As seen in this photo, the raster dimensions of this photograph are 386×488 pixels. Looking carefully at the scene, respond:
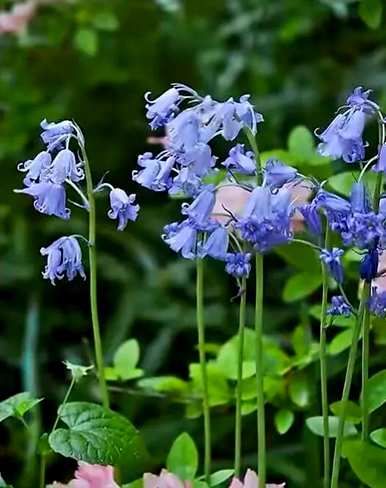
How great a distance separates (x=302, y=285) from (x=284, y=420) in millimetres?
108

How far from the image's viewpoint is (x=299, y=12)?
1.23m

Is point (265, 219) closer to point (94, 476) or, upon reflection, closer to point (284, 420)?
point (94, 476)

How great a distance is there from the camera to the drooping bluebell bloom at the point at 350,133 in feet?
1.69

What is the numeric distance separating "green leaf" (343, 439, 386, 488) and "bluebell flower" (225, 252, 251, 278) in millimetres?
130

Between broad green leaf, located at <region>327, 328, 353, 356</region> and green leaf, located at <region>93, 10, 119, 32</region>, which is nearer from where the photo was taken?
broad green leaf, located at <region>327, 328, 353, 356</region>

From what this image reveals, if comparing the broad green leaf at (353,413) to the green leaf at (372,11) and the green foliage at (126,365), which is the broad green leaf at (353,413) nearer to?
the green foliage at (126,365)

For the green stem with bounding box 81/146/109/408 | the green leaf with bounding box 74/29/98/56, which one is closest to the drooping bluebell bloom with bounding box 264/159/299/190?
the green stem with bounding box 81/146/109/408

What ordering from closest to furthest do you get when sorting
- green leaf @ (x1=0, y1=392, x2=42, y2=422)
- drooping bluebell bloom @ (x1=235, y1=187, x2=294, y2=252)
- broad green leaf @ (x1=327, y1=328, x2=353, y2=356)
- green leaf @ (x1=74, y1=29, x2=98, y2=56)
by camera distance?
drooping bluebell bloom @ (x1=235, y1=187, x2=294, y2=252)
green leaf @ (x1=0, y1=392, x2=42, y2=422)
broad green leaf @ (x1=327, y1=328, x2=353, y2=356)
green leaf @ (x1=74, y1=29, x2=98, y2=56)

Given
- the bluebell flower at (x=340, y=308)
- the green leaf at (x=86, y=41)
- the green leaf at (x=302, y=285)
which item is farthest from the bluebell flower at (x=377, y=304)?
the green leaf at (x=86, y=41)

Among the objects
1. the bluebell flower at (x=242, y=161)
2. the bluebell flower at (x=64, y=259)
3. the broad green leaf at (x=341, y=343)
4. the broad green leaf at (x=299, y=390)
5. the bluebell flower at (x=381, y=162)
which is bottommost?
the broad green leaf at (x=299, y=390)

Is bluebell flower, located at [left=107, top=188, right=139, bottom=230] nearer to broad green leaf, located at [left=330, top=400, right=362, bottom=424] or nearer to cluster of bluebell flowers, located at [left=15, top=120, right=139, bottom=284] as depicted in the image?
cluster of bluebell flowers, located at [left=15, top=120, right=139, bottom=284]

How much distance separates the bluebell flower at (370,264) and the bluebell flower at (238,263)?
0.06 metres

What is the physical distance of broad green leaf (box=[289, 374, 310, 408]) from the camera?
0.76 metres

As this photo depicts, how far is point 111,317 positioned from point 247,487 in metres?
0.69
